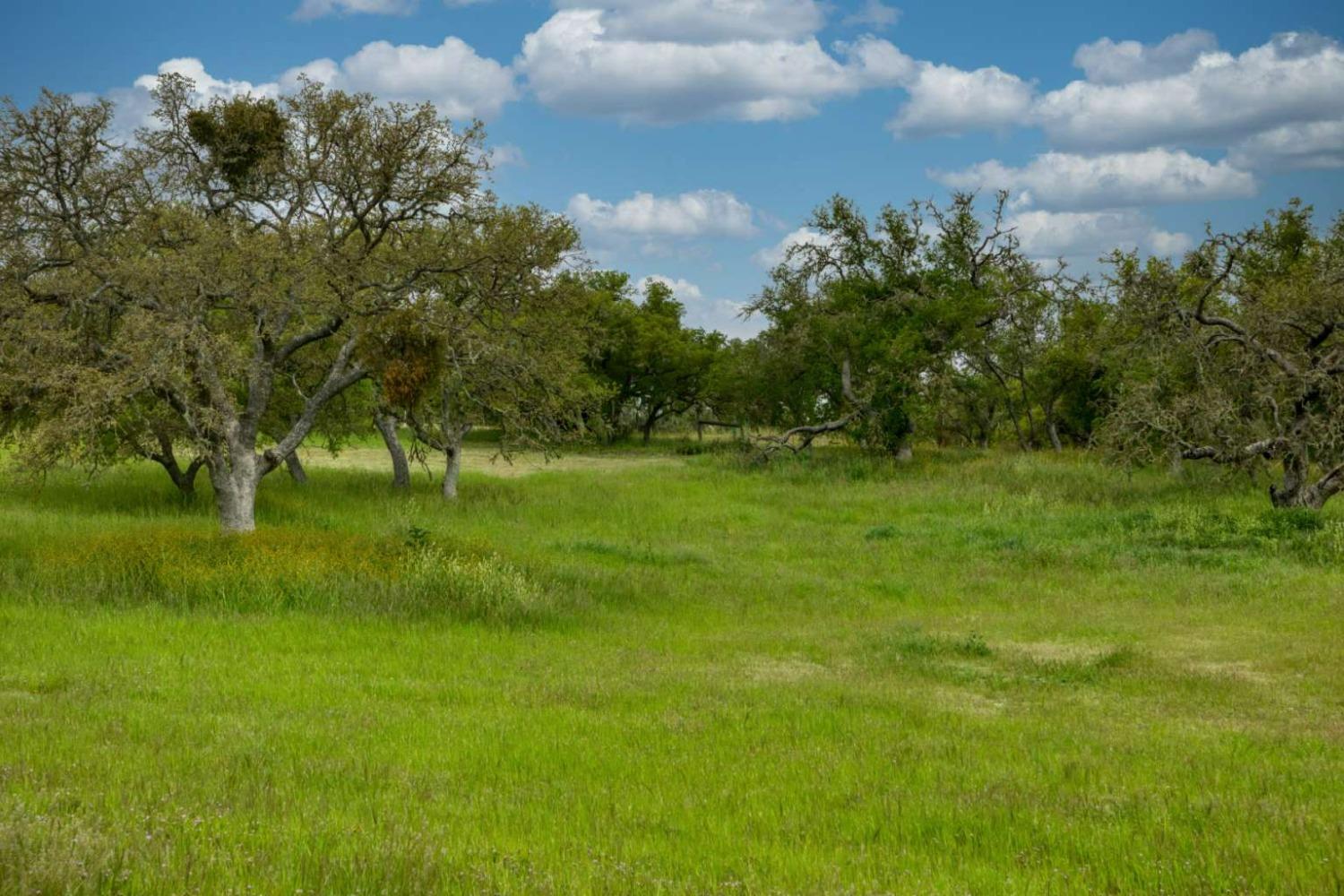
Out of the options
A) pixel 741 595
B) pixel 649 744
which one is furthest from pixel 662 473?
pixel 649 744

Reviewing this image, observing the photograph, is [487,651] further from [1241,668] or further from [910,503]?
[910,503]

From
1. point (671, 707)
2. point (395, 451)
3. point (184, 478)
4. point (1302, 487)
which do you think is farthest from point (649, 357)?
point (671, 707)

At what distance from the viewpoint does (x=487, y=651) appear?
14500 millimetres

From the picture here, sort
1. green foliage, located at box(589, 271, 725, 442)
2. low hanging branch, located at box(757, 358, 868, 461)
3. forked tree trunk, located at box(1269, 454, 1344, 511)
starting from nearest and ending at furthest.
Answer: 1. forked tree trunk, located at box(1269, 454, 1344, 511)
2. low hanging branch, located at box(757, 358, 868, 461)
3. green foliage, located at box(589, 271, 725, 442)

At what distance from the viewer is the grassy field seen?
5.85 m

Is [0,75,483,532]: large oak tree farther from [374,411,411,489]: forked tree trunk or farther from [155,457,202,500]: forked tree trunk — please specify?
[374,411,411,489]: forked tree trunk

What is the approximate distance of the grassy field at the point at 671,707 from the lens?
5.85 m

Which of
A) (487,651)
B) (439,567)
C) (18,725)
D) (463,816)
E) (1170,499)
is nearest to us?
(463,816)

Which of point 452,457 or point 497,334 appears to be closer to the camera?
point 497,334

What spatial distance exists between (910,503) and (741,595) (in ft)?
44.9

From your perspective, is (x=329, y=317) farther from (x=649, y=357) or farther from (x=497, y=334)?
(x=649, y=357)

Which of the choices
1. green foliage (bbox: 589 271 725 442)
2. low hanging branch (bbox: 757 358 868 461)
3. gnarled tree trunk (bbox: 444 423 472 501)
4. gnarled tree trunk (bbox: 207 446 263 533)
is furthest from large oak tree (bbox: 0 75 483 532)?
green foliage (bbox: 589 271 725 442)

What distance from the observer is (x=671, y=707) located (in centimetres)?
1087

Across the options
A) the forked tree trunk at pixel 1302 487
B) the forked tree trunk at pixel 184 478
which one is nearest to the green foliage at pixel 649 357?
the forked tree trunk at pixel 184 478
